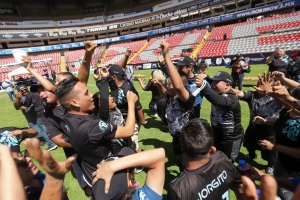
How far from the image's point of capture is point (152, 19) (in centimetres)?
3925

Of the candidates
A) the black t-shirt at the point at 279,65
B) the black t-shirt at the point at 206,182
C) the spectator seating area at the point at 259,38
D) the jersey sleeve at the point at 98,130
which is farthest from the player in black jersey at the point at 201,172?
the spectator seating area at the point at 259,38

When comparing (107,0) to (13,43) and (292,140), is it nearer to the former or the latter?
(13,43)

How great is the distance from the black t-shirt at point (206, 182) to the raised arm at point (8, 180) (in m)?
1.07

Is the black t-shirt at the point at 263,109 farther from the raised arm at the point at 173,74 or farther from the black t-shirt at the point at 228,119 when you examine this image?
the raised arm at the point at 173,74

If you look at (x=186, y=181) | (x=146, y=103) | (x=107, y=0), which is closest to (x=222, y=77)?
(x=186, y=181)

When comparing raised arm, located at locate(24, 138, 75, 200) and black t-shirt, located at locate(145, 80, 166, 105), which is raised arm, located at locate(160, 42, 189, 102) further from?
black t-shirt, located at locate(145, 80, 166, 105)

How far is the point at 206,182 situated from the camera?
1.49 meters

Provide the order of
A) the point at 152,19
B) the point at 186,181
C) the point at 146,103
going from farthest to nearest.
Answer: the point at 152,19
the point at 146,103
the point at 186,181

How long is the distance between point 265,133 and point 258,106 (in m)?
0.54

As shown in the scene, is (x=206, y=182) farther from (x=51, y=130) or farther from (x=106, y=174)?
(x=51, y=130)

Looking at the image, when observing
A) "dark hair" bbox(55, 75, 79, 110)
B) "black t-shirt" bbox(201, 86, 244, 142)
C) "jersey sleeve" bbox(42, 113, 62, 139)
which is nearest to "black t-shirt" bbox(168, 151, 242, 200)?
"black t-shirt" bbox(201, 86, 244, 142)

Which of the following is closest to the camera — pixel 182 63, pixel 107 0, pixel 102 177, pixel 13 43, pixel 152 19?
pixel 102 177

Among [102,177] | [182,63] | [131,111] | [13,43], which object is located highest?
[13,43]

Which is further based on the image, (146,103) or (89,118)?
(146,103)
